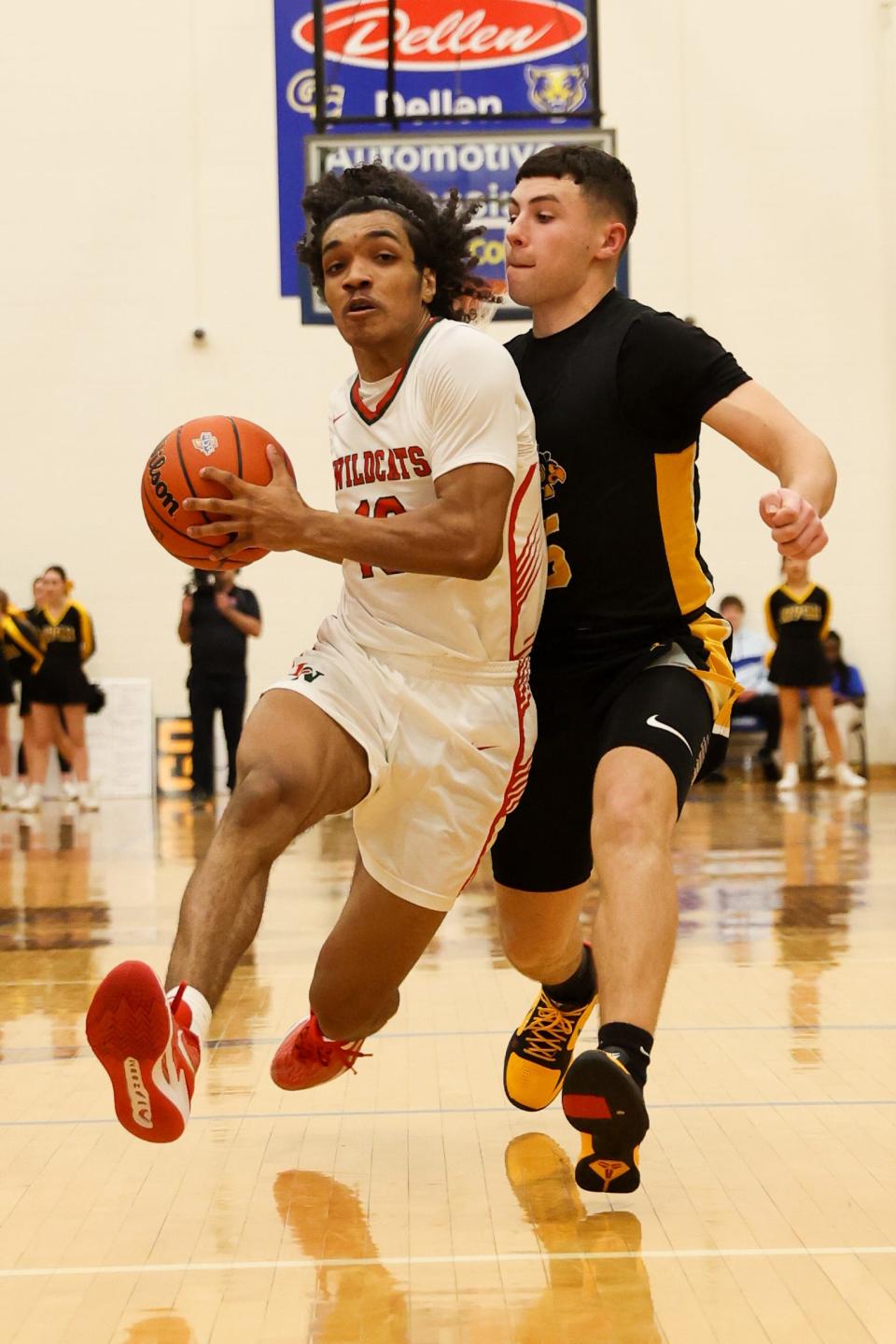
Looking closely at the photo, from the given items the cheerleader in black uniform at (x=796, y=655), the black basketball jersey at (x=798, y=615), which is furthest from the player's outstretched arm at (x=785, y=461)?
the black basketball jersey at (x=798, y=615)

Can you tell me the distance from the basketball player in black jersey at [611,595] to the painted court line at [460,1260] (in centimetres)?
12

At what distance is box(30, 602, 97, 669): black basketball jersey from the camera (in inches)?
488

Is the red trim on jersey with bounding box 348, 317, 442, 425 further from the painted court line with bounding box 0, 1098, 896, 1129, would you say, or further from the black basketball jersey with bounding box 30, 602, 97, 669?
the black basketball jersey with bounding box 30, 602, 97, 669

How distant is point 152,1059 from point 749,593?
12.4m

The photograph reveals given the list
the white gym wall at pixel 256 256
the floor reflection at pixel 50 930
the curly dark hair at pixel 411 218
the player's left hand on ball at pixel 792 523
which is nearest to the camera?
the player's left hand on ball at pixel 792 523

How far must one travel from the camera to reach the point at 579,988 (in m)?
3.75

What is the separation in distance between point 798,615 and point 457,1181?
9.52m

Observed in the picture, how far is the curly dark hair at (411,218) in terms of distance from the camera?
336 centimetres

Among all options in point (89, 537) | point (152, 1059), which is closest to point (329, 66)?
point (89, 537)

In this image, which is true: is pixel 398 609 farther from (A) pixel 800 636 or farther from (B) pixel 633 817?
(A) pixel 800 636

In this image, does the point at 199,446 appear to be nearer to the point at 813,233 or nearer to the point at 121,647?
the point at 121,647

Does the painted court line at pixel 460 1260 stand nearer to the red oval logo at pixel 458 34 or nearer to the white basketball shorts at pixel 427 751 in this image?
the white basketball shorts at pixel 427 751

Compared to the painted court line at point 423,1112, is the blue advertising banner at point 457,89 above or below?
above

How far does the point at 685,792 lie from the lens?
10.2 feet
